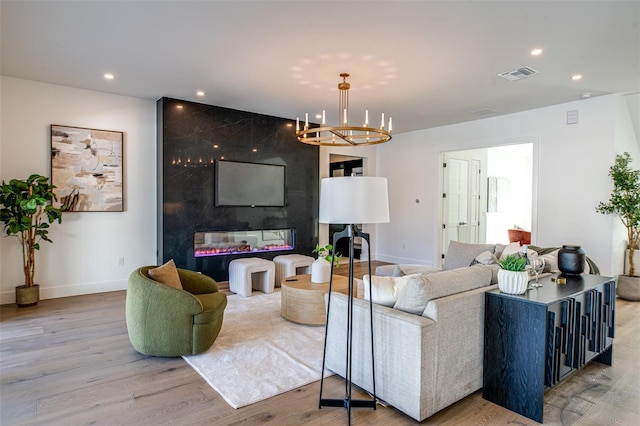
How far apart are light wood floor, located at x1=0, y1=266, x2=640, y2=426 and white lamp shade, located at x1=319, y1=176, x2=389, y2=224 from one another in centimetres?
123

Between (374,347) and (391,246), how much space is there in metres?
5.86

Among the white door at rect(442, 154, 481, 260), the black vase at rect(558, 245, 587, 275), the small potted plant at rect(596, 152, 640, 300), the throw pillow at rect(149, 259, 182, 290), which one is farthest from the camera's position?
the white door at rect(442, 154, 481, 260)

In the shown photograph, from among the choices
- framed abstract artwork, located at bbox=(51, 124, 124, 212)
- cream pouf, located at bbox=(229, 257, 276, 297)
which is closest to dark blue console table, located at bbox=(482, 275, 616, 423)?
cream pouf, located at bbox=(229, 257, 276, 297)

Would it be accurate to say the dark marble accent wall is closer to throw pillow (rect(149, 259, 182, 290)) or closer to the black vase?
throw pillow (rect(149, 259, 182, 290))

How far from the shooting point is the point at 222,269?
5.75 m

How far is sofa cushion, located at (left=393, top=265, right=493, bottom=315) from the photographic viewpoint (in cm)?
224

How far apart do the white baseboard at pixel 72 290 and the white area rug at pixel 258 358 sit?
7.20 feet

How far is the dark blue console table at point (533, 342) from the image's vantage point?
2.16 metres

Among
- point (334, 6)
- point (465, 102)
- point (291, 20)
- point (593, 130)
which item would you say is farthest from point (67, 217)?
point (593, 130)

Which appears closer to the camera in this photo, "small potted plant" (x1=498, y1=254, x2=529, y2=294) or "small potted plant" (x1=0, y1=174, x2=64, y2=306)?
"small potted plant" (x1=498, y1=254, x2=529, y2=294)

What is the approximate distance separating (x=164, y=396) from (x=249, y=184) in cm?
402

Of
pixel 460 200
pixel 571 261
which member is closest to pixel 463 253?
pixel 571 261

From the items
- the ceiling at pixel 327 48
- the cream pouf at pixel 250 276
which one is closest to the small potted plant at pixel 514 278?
the ceiling at pixel 327 48

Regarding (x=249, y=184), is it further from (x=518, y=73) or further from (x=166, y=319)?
(x=518, y=73)
